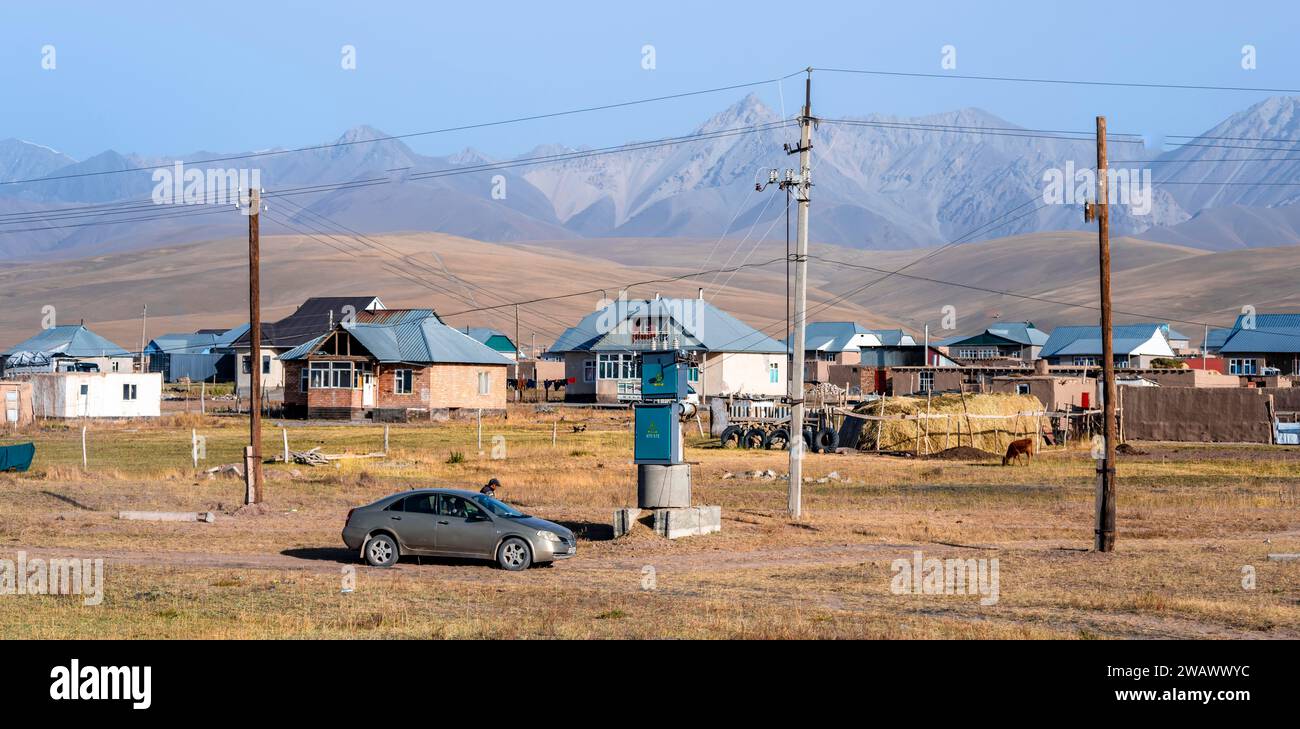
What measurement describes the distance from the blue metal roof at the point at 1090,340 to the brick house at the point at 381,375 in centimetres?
5996

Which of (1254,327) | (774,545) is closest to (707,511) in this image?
(774,545)

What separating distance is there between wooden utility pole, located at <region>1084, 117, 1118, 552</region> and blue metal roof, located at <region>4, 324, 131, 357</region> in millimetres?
87246

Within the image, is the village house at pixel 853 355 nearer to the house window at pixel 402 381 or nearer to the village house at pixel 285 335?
the house window at pixel 402 381

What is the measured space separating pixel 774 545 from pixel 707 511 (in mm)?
2346

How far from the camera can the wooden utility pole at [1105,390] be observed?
25.1m

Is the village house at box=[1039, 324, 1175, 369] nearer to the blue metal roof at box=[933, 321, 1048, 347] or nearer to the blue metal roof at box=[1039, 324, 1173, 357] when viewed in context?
the blue metal roof at box=[1039, 324, 1173, 357]

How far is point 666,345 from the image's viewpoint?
8488cm

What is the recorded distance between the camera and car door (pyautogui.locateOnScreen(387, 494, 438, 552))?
24.0 m

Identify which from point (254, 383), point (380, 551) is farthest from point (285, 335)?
point (380, 551)

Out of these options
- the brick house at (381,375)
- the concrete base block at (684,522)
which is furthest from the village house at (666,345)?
the concrete base block at (684,522)

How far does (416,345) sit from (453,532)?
51.8 metres

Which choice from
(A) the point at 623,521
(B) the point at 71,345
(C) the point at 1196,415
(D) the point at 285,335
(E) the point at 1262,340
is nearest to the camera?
(A) the point at 623,521

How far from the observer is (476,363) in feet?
249

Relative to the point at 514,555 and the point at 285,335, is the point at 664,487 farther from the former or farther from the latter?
the point at 285,335
